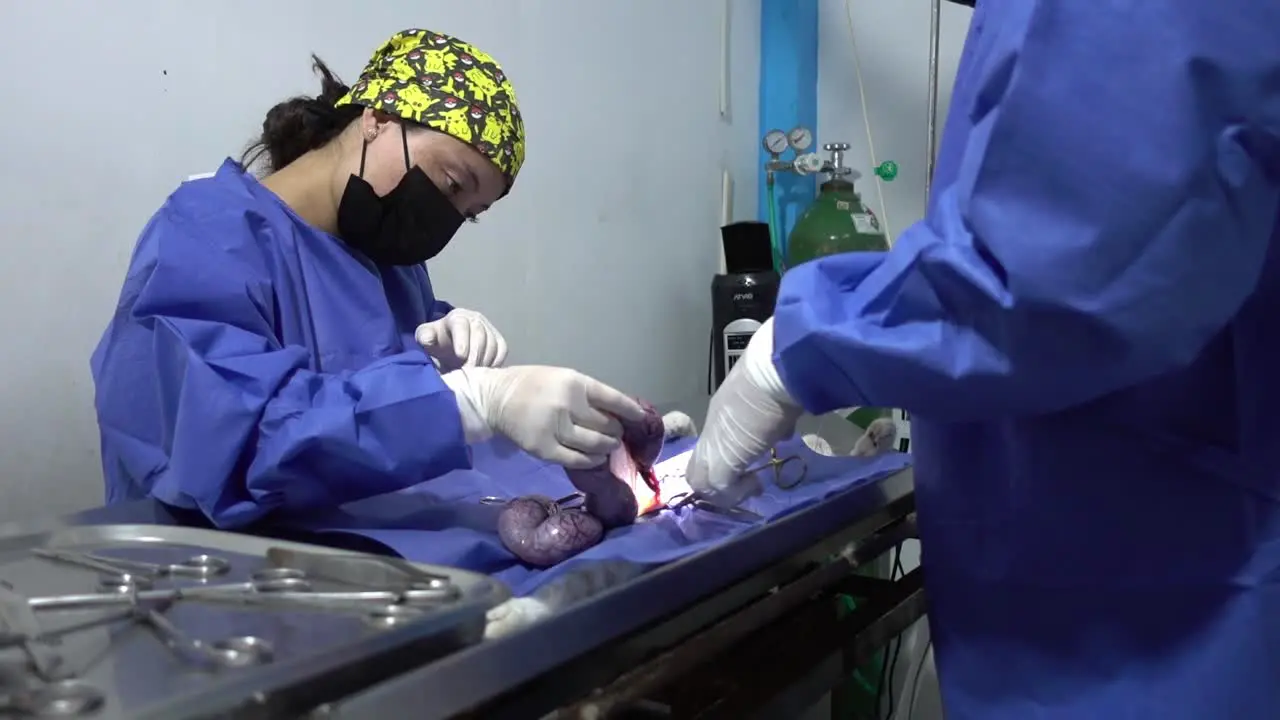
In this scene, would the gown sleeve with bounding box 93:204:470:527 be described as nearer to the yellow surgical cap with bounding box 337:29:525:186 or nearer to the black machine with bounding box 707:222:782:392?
the yellow surgical cap with bounding box 337:29:525:186

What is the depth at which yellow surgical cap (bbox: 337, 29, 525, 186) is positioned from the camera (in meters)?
1.28

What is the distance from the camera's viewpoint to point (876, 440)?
1.42m

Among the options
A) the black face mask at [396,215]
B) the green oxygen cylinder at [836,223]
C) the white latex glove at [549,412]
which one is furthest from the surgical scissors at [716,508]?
the green oxygen cylinder at [836,223]

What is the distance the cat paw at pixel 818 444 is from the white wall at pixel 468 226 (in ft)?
1.67

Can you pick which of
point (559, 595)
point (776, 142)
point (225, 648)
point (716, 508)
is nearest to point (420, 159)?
point (716, 508)

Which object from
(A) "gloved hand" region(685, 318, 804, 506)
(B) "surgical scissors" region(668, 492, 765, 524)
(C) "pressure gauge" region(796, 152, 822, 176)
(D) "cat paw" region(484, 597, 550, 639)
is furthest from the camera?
(C) "pressure gauge" region(796, 152, 822, 176)

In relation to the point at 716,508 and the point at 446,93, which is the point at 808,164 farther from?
the point at 716,508

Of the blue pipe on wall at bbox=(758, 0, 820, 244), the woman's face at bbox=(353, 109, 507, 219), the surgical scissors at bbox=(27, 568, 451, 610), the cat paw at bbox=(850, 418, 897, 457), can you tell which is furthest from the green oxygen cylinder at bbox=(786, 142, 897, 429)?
the surgical scissors at bbox=(27, 568, 451, 610)

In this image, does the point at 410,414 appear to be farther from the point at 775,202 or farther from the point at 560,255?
the point at 775,202

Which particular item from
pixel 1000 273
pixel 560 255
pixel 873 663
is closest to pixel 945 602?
pixel 1000 273

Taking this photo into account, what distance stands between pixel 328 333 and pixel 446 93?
0.34 meters

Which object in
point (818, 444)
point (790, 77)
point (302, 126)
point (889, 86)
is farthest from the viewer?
point (790, 77)

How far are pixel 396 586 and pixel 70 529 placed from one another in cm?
41

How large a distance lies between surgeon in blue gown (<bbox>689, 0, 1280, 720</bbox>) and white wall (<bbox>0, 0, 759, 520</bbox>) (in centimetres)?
95
